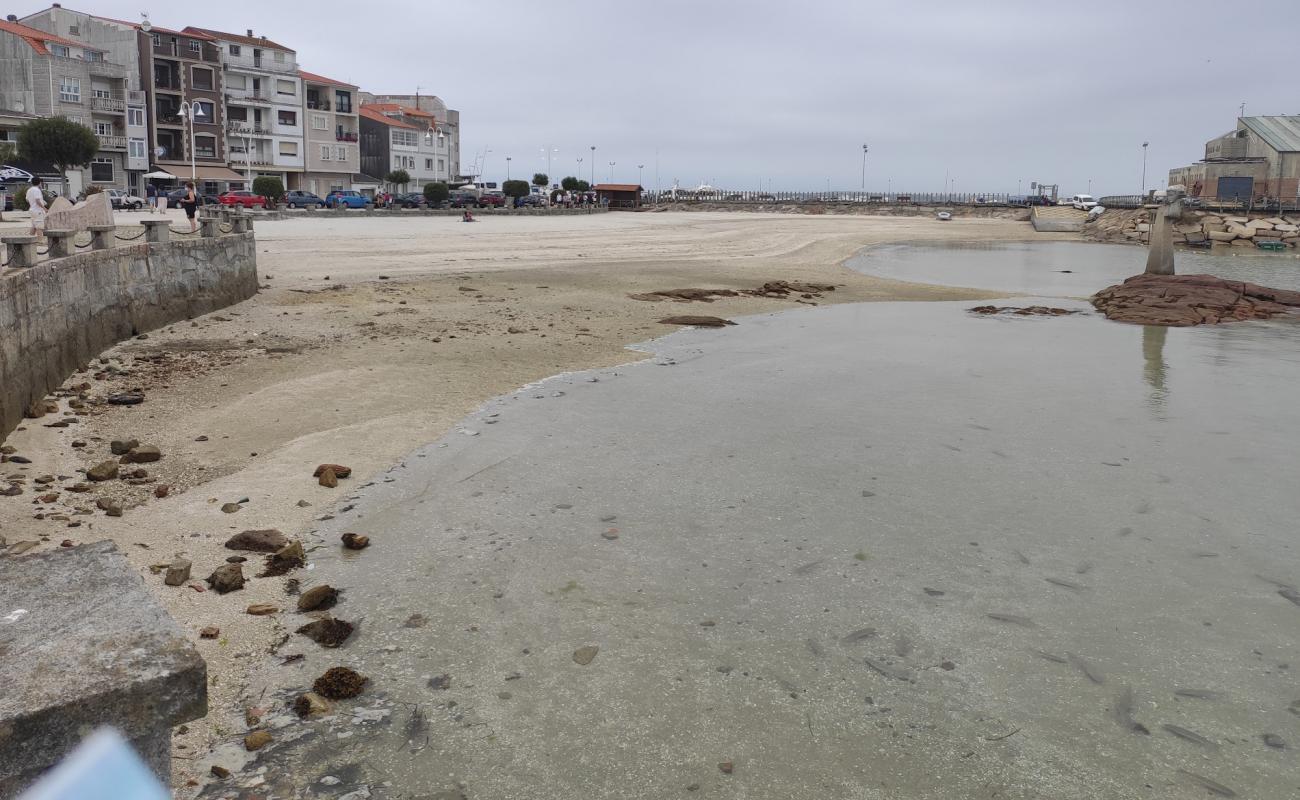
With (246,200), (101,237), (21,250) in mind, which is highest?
(246,200)

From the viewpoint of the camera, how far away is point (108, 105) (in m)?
68.2

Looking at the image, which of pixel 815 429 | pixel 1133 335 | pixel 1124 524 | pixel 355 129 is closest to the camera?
pixel 1124 524

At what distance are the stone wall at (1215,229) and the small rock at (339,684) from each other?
71242 millimetres

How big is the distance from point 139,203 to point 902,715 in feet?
185

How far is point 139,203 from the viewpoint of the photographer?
172 feet

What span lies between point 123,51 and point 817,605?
81.2m

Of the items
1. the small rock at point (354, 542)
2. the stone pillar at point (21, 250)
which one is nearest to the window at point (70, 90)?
the stone pillar at point (21, 250)

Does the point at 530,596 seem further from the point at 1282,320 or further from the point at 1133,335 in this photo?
the point at 1282,320

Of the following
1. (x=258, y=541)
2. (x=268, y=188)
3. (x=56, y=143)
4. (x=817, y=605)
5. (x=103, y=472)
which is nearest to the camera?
(x=817, y=605)

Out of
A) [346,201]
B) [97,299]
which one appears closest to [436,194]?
[346,201]

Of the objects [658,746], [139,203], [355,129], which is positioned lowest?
[658,746]

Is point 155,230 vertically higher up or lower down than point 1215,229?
lower down

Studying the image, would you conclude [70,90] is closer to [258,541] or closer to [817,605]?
[258,541]

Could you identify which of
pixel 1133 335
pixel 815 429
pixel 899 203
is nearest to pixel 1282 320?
pixel 1133 335
